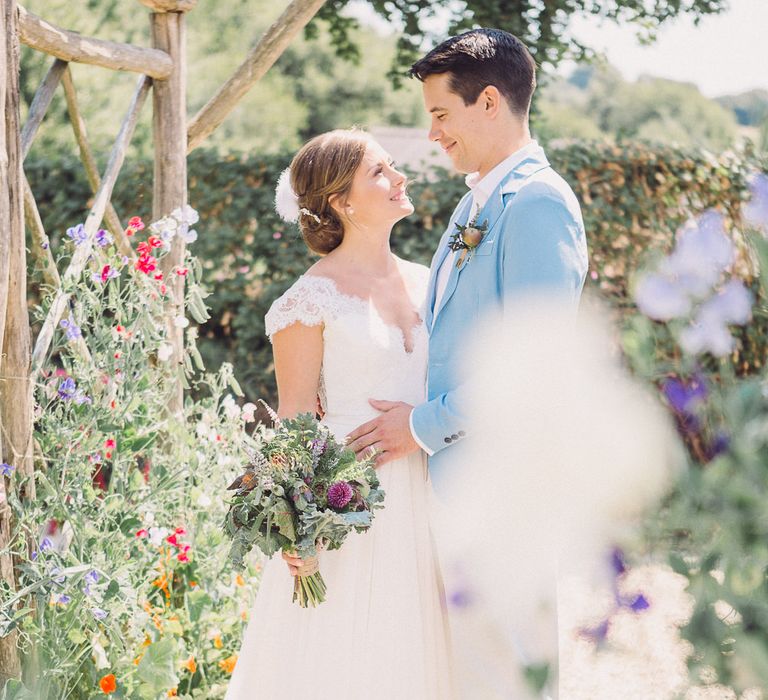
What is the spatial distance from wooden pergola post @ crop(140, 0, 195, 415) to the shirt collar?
1.29 m

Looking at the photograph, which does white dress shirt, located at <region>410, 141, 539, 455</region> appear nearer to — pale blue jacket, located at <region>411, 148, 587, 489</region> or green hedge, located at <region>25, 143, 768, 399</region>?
pale blue jacket, located at <region>411, 148, 587, 489</region>

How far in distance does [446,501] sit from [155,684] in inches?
40.0

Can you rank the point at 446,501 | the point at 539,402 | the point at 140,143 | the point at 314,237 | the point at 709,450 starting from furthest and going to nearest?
the point at 140,143 → the point at 314,237 → the point at 446,501 → the point at 539,402 → the point at 709,450

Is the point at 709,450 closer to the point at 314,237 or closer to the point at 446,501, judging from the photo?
the point at 446,501

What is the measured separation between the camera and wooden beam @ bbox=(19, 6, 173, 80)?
2.77 meters

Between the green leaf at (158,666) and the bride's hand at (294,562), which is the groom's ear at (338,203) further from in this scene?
the green leaf at (158,666)

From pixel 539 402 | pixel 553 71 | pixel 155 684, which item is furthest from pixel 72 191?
pixel 539 402

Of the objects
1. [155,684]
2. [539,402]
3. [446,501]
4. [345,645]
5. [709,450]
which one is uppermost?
[709,450]

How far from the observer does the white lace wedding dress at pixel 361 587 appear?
2.31 metres

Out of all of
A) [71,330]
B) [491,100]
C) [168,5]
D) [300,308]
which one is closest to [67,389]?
[71,330]

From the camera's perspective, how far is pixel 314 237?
2580 millimetres

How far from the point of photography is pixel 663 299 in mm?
749

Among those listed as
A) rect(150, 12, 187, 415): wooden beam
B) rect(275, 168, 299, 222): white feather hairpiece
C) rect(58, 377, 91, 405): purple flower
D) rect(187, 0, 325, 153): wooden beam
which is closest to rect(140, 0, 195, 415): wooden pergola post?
rect(150, 12, 187, 415): wooden beam

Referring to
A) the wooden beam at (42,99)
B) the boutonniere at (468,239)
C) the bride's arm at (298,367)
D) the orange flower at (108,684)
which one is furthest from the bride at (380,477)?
the wooden beam at (42,99)
